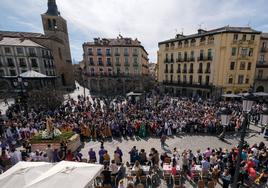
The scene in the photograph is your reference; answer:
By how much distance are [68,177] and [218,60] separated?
3074 cm

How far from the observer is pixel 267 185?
7520 millimetres

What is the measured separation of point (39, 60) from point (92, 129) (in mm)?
34605

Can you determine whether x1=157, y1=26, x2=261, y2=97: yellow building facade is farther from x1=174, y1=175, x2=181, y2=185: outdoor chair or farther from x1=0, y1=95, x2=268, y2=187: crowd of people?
x1=174, y1=175, x2=181, y2=185: outdoor chair

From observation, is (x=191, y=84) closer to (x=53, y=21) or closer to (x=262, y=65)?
(x=262, y=65)

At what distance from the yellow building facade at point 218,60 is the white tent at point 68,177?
29694 millimetres

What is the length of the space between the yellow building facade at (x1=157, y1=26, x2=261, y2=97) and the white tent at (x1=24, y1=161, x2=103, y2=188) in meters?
29.7

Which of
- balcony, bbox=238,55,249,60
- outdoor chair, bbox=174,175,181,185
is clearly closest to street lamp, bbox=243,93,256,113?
outdoor chair, bbox=174,175,181,185

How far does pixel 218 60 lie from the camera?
28391 millimetres

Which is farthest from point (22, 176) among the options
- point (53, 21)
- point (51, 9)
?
point (51, 9)

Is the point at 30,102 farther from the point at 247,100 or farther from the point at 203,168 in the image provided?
the point at 247,100

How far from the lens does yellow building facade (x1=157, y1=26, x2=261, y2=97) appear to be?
89.6 ft

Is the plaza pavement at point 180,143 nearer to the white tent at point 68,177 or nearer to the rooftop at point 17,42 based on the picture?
the white tent at point 68,177

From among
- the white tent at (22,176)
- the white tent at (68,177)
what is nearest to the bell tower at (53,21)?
the white tent at (22,176)

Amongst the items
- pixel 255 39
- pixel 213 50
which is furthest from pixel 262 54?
pixel 213 50
